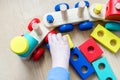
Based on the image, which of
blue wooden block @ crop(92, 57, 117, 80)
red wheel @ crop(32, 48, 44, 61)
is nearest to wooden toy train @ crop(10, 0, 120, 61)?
red wheel @ crop(32, 48, 44, 61)

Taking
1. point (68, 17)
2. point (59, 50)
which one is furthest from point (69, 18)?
point (59, 50)

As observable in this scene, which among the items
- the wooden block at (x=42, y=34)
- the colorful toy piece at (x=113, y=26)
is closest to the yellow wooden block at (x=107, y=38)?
the colorful toy piece at (x=113, y=26)

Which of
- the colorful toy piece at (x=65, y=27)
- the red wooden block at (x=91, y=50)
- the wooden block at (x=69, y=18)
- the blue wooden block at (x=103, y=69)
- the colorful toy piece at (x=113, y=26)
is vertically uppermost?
the wooden block at (x=69, y=18)

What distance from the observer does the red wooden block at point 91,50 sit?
2.44 ft

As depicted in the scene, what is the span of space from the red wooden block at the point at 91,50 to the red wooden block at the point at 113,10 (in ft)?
0.32

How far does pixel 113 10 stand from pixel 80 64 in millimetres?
200

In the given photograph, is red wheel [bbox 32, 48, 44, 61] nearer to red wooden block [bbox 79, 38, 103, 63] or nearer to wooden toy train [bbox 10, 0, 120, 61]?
wooden toy train [bbox 10, 0, 120, 61]

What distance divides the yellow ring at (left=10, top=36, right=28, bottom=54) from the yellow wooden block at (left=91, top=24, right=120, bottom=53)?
23 centimetres

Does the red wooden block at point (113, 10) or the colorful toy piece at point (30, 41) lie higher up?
the red wooden block at point (113, 10)

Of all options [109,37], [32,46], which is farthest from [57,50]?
[109,37]

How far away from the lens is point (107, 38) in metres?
0.76

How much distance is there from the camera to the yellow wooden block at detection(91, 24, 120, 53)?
2.46ft

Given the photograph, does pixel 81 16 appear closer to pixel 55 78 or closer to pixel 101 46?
pixel 101 46

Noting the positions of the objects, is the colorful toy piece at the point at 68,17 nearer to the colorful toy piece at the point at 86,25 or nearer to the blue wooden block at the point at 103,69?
the colorful toy piece at the point at 86,25
